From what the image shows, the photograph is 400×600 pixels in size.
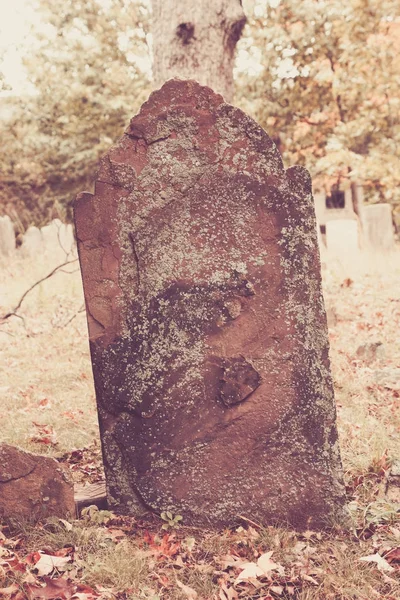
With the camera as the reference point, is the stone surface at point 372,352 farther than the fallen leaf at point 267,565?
Yes

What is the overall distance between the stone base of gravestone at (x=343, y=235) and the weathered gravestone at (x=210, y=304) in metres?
9.11

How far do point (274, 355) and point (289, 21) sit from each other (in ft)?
43.9

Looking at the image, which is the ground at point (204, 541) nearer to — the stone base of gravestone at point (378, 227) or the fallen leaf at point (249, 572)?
the fallen leaf at point (249, 572)

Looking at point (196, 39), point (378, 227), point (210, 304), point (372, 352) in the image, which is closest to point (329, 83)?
point (378, 227)

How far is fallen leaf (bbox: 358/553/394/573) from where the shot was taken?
2.61 m

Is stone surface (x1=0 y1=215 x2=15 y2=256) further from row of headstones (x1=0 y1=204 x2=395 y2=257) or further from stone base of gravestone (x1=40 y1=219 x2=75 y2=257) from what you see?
stone base of gravestone (x1=40 y1=219 x2=75 y2=257)

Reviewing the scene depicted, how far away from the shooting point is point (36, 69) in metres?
15.4

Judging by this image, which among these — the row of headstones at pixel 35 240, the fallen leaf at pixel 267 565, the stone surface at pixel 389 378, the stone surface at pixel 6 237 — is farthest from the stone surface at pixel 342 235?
the fallen leaf at pixel 267 565

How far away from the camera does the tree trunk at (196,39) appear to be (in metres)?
6.32

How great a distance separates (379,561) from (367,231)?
10288mm

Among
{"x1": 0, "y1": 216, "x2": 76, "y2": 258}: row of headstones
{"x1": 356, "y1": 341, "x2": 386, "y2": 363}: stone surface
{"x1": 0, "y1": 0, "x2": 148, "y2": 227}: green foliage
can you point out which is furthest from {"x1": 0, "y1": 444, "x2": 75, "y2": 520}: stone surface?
{"x1": 0, "y1": 0, "x2": 148, "y2": 227}: green foliage

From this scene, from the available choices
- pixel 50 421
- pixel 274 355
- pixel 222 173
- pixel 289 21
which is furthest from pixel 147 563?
pixel 289 21

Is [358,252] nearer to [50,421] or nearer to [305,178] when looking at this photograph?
[50,421]

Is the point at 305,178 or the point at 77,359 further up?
the point at 305,178
